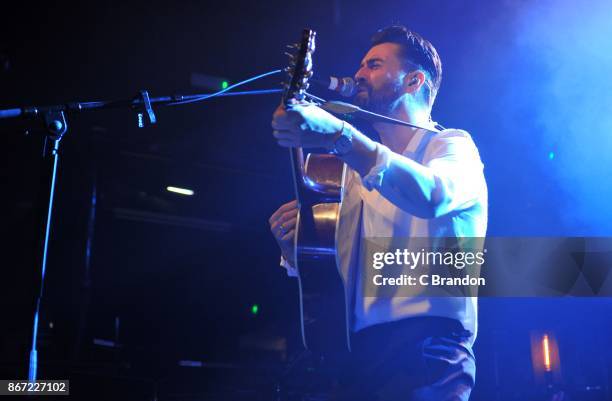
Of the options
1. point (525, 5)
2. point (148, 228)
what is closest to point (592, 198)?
point (525, 5)

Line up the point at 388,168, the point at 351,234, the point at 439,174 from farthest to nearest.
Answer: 1. the point at 351,234
2. the point at 439,174
3. the point at 388,168

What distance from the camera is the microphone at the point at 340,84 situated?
2445 millimetres

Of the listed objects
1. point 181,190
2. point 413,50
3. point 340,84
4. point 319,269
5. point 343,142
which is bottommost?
point 319,269

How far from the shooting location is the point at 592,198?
511 cm

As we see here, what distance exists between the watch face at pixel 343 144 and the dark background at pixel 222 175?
225 centimetres

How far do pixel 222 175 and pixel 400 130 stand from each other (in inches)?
204

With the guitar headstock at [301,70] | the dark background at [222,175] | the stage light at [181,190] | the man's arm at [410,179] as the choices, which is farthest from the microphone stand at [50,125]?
the stage light at [181,190]

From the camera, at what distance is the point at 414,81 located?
2.82 metres

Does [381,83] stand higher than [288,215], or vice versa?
[381,83]

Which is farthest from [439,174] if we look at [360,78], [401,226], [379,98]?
[360,78]

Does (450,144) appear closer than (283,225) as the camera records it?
Yes

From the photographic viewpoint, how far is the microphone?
245cm

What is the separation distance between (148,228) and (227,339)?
1738mm

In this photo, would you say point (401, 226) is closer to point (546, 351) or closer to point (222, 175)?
point (546, 351)
